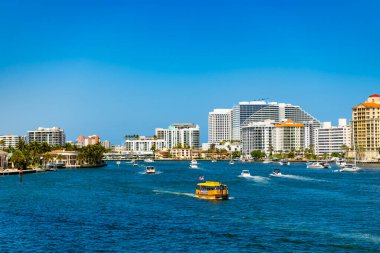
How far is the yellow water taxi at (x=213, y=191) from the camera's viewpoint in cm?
6624

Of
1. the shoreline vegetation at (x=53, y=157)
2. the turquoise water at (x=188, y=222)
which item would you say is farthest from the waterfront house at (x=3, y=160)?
the turquoise water at (x=188, y=222)

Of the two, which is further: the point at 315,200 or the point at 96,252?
the point at 315,200

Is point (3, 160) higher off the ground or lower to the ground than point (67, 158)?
higher

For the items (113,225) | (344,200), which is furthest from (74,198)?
(344,200)

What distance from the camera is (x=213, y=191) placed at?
66.4 metres

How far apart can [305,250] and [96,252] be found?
12444 millimetres

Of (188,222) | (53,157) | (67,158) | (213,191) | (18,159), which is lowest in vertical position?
(188,222)

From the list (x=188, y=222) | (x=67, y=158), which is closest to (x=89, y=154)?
(x=67, y=158)

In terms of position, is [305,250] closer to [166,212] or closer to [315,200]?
[166,212]

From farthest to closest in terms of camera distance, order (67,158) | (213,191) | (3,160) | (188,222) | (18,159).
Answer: (67,158), (3,160), (18,159), (213,191), (188,222)

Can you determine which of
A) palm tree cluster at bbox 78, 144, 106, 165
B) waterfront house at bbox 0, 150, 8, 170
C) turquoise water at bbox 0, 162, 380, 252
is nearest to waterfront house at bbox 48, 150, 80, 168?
palm tree cluster at bbox 78, 144, 106, 165

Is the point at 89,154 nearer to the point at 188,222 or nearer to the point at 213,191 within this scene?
the point at 213,191

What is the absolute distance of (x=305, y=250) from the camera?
3688 cm

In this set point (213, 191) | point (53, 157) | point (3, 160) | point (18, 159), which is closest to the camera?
point (213, 191)
